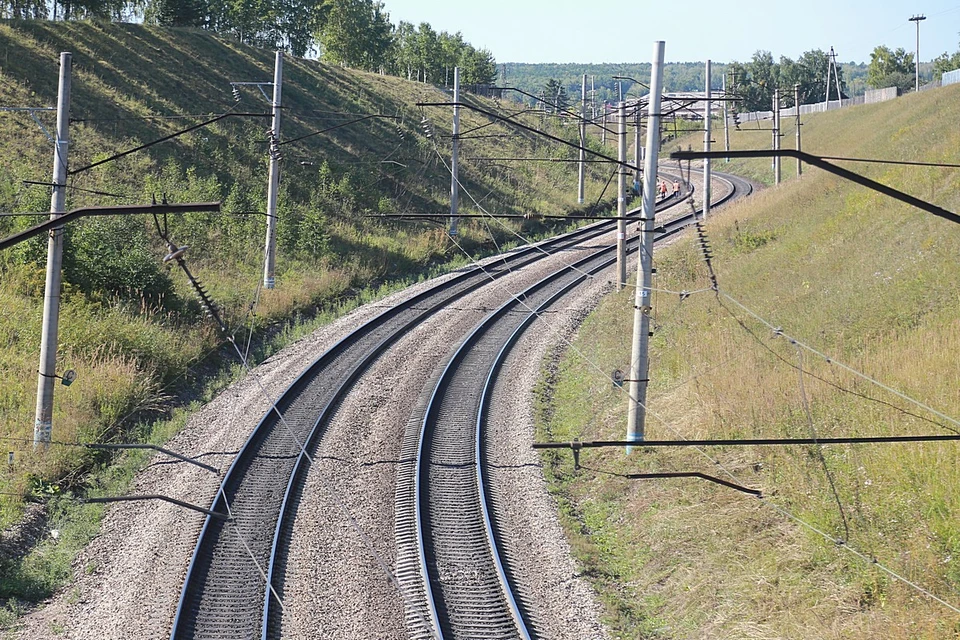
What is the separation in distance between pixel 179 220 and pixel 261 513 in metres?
19.8

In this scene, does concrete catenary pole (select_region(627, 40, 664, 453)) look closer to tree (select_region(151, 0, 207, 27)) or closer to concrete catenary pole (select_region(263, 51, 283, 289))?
concrete catenary pole (select_region(263, 51, 283, 289))

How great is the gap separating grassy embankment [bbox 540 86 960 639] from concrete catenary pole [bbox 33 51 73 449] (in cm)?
876

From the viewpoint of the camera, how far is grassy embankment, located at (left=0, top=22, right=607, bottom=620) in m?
A: 18.0

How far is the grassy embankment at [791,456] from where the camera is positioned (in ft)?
33.5

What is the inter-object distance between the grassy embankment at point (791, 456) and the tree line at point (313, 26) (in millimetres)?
49667

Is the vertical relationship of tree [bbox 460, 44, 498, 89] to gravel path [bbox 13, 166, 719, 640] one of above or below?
above

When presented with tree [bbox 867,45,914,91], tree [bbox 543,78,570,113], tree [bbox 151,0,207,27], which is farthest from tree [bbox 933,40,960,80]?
tree [bbox 151,0,207,27]

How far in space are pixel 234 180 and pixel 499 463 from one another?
84.2 ft

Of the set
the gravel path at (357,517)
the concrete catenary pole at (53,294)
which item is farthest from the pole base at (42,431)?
the gravel path at (357,517)

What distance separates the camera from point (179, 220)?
103 ft

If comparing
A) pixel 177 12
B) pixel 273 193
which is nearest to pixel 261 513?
pixel 273 193

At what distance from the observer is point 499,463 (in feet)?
53.3

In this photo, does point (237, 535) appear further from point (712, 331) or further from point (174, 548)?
point (712, 331)

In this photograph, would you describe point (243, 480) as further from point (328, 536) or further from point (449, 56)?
point (449, 56)
